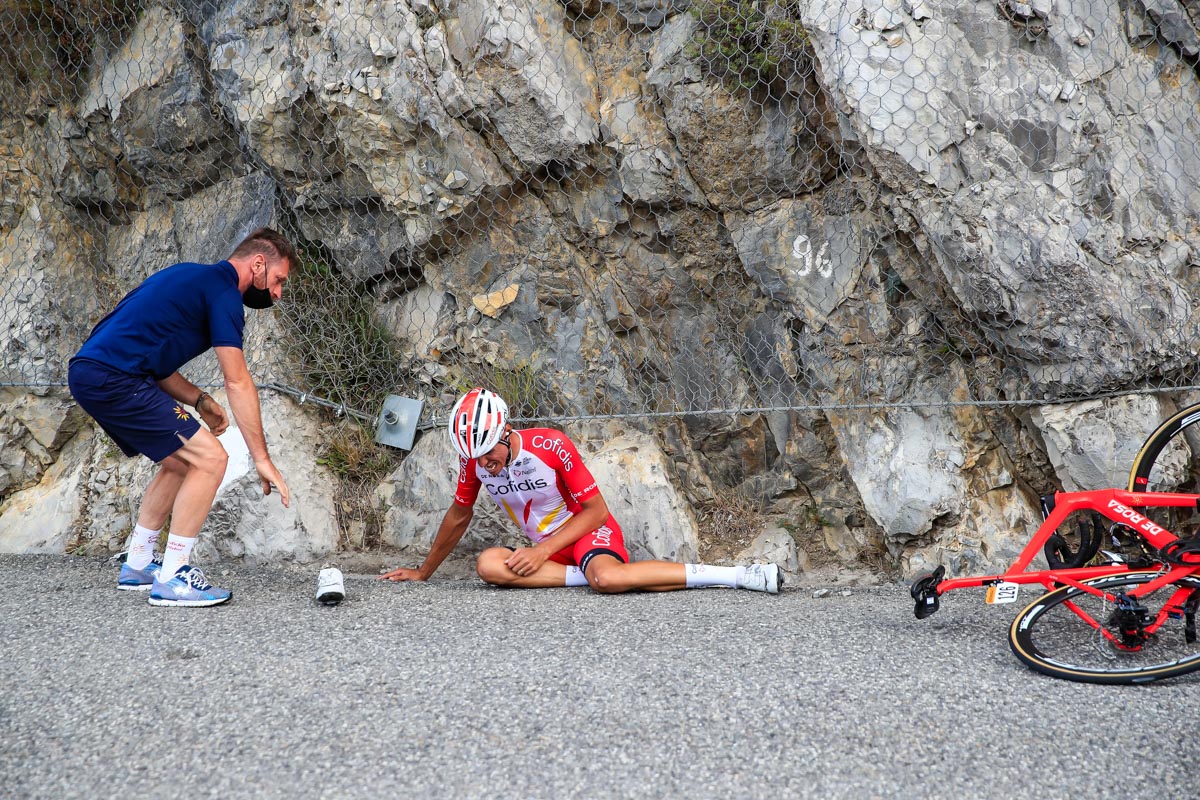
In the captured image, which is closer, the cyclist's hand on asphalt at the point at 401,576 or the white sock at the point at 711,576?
the white sock at the point at 711,576

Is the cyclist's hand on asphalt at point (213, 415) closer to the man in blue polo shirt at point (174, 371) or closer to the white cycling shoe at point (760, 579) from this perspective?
the man in blue polo shirt at point (174, 371)

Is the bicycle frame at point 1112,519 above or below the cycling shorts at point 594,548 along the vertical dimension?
above

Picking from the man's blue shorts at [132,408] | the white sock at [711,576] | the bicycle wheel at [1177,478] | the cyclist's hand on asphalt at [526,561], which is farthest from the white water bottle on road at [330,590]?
the bicycle wheel at [1177,478]

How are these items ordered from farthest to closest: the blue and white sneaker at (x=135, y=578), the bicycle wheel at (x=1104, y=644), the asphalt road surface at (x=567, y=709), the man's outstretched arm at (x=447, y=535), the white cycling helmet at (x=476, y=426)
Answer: the man's outstretched arm at (x=447, y=535) < the blue and white sneaker at (x=135, y=578) < the white cycling helmet at (x=476, y=426) < the bicycle wheel at (x=1104, y=644) < the asphalt road surface at (x=567, y=709)

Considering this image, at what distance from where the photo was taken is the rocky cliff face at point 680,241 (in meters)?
4.87

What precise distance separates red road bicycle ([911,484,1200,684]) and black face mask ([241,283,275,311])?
3427 mm

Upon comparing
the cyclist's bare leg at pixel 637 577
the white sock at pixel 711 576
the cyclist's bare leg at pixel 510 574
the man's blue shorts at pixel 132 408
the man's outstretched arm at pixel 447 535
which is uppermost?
the man's blue shorts at pixel 132 408

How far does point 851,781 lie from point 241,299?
3585mm

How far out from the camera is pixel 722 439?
5957 mm

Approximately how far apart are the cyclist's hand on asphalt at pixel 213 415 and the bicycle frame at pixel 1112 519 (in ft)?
12.6

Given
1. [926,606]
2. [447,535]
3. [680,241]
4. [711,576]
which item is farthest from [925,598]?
[680,241]

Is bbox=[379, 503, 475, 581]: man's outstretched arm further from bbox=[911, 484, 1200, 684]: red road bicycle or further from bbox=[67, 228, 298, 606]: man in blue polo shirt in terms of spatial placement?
bbox=[911, 484, 1200, 684]: red road bicycle

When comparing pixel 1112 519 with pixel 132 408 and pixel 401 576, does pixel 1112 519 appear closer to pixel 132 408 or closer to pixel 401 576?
pixel 401 576

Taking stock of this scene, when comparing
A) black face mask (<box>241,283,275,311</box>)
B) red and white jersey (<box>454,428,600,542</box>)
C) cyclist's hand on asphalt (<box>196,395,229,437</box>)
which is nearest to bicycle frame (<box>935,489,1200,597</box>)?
red and white jersey (<box>454,428,600,542</box>)
